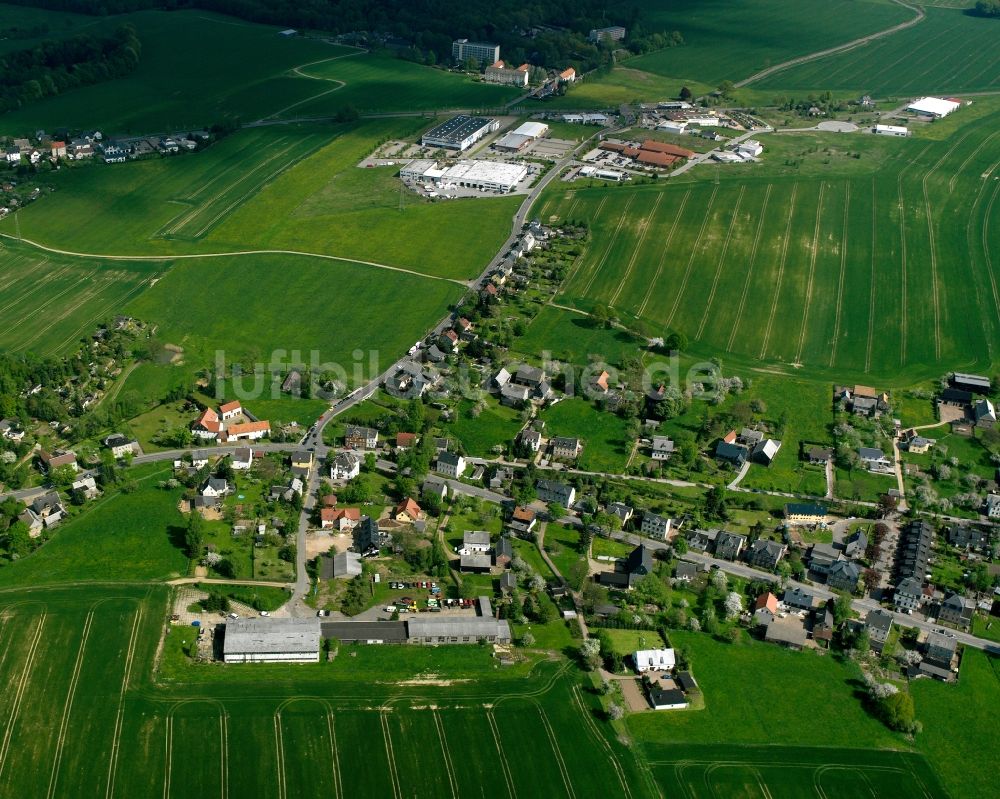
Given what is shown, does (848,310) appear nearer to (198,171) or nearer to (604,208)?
(604,208)

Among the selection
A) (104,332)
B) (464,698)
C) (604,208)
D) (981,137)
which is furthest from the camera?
(981,137)

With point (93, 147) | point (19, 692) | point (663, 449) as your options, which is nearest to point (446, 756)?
point (19, 692)

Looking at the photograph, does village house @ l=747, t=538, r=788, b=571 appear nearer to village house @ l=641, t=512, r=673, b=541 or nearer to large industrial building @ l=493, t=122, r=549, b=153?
village house @ l=641, t=512, r=673, b=541

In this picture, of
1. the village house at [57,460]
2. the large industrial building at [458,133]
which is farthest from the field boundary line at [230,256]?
the village house at [57,460]

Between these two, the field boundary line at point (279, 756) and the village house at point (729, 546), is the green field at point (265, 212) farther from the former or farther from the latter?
the field boundary line at point (279, 756)

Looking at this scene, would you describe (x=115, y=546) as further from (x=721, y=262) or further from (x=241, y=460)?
(x=721, y=262)

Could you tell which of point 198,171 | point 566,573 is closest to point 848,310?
point 566,573
